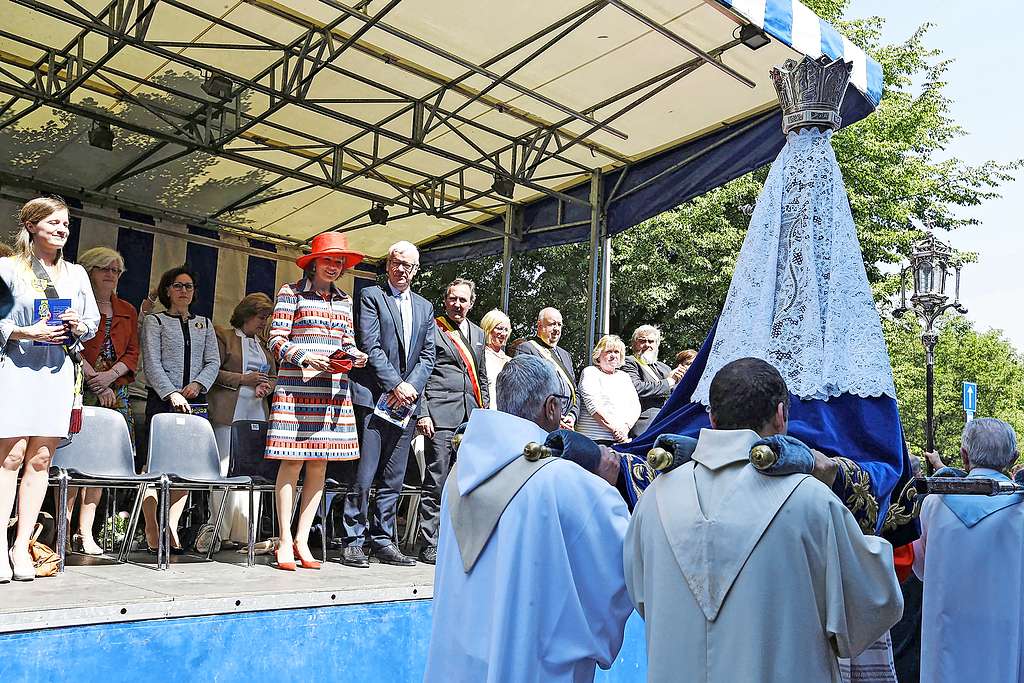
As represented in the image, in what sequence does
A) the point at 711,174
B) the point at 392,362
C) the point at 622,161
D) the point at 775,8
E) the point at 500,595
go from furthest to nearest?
the point at 622,161
the point at 711,174
the point at 775,8
the point at 392,362
the point at 500,595

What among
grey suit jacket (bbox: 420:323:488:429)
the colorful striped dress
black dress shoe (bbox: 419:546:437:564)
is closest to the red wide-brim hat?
the colorful striped dress

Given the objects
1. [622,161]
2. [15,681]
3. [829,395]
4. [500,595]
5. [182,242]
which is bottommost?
[15,681]

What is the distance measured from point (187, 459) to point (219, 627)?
2.04 meters

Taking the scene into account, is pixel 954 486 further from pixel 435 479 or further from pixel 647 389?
pixel 647 389

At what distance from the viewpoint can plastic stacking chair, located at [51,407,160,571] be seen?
16.4 ft

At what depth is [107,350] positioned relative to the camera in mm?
5730

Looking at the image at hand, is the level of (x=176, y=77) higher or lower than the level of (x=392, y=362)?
higher

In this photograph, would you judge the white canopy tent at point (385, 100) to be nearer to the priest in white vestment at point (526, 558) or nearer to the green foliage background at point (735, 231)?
the priest in white vestment at point (526, 558)

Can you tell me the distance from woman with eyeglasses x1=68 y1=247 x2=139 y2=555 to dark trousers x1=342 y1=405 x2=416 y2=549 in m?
1.43

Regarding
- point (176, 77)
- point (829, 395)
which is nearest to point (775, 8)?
point (829, 395)

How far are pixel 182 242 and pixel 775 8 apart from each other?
25.9 ft

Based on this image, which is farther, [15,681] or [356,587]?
[356,587]

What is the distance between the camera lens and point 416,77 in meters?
8.83

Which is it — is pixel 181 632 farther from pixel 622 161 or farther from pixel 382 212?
pixel 382 212
